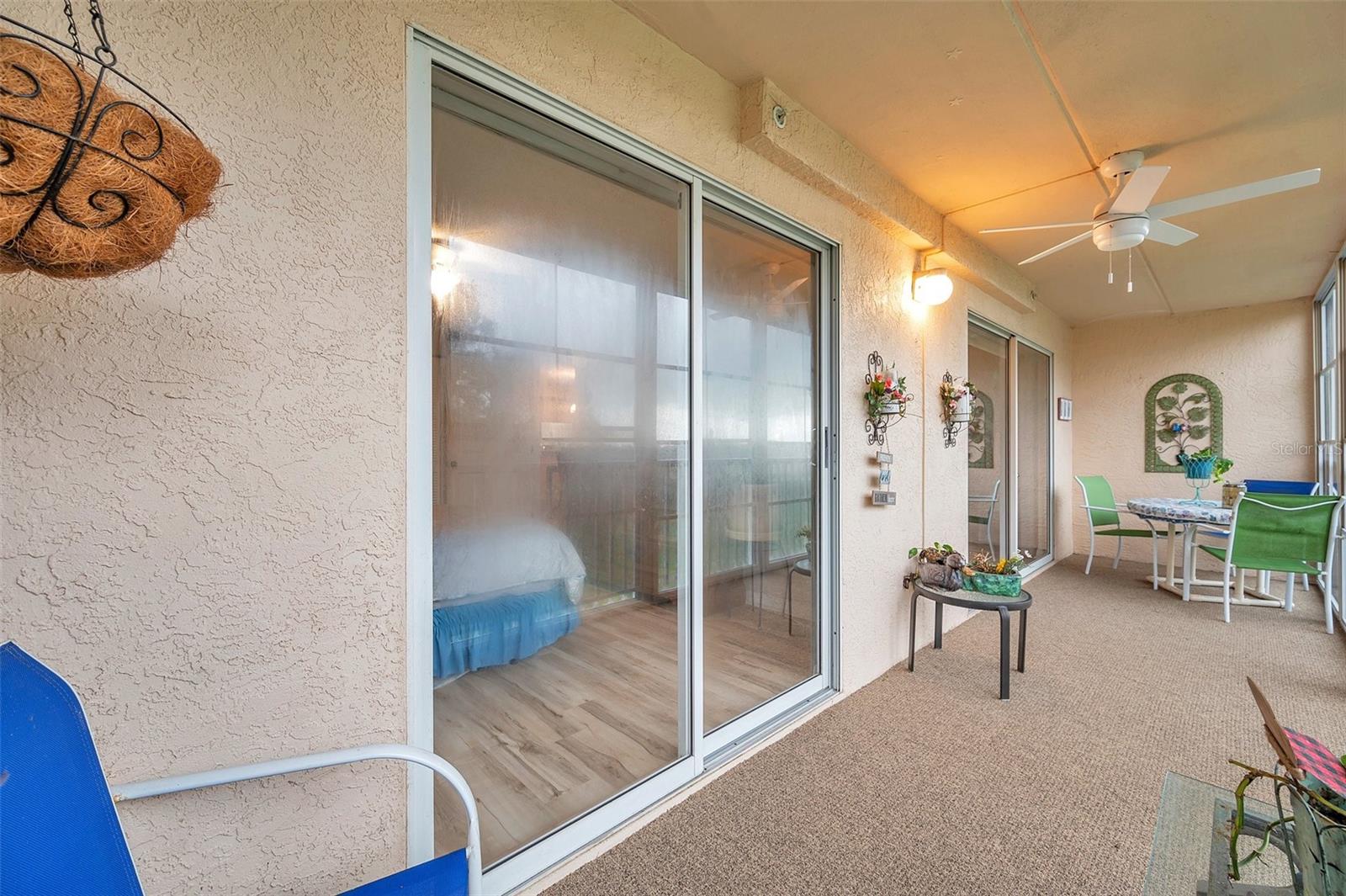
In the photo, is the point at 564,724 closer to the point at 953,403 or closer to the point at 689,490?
the point at 689,490

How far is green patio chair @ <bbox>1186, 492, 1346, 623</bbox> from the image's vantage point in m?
3.55

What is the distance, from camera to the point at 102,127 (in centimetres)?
61

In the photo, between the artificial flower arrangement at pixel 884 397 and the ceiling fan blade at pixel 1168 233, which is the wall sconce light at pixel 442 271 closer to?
the artificial flower arrangement at pixel 884 397

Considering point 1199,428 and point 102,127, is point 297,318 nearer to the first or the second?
point 102,127

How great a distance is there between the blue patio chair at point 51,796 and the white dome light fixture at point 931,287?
142 inches

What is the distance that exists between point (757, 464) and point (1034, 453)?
178 inches

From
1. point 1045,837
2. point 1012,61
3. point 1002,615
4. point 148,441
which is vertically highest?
point 1012,61

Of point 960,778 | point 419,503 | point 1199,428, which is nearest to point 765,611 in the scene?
point 960,778

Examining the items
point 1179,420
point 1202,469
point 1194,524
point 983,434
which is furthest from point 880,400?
point 1179,420

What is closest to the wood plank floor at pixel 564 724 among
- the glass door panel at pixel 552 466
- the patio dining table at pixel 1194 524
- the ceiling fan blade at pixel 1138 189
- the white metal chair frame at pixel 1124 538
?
the glass door panel at pixel 552 466

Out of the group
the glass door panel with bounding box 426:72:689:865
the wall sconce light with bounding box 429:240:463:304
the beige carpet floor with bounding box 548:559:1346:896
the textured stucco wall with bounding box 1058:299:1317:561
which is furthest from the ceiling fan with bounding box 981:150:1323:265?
the textured stucco wall with bounding box 1058:299:1317:561

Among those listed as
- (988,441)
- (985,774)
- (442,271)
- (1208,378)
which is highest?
(1208,378)

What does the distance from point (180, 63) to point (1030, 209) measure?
3.99 m

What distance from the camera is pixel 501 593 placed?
160cm
